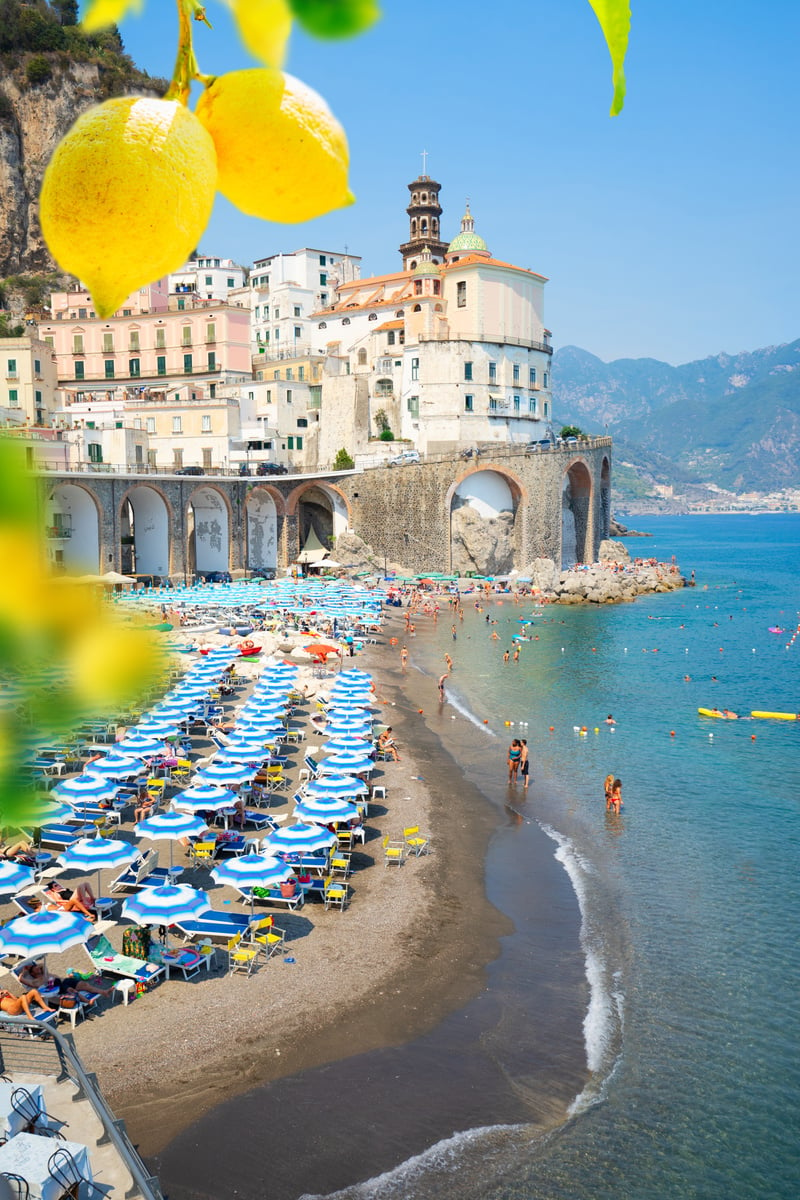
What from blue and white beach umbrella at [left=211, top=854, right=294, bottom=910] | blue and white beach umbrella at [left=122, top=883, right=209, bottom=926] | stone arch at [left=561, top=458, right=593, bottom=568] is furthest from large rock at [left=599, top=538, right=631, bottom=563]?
blue and white beach umbrella at [left=122, top=883, right=209, bottom=926]

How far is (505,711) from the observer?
36.9 metres

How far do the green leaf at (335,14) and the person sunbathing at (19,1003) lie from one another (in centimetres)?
1553

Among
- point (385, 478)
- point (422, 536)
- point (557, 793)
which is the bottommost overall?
point (557, 793)

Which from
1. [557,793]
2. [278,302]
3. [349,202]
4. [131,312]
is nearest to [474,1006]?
[557,793]

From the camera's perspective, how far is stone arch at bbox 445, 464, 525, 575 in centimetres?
6800

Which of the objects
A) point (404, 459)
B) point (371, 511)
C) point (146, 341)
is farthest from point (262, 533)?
point (146, 341)

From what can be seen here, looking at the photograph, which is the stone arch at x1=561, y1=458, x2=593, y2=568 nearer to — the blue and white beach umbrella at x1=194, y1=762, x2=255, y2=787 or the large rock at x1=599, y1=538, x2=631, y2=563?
the large rock at x1=599, y1=538, x2=631, y2=563

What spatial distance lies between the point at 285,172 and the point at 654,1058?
15.6 m

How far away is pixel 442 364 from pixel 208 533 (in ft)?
69.2

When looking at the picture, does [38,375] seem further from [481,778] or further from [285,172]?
[481,778]

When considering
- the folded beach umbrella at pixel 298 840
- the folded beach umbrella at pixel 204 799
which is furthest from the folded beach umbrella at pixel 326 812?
the folded beach umbrella at pixel 204 799

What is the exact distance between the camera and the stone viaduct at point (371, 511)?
6112 centimetres

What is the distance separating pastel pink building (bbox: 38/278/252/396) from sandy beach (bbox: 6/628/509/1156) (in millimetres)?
11255

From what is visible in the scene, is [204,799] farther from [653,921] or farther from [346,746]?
[653,921]
